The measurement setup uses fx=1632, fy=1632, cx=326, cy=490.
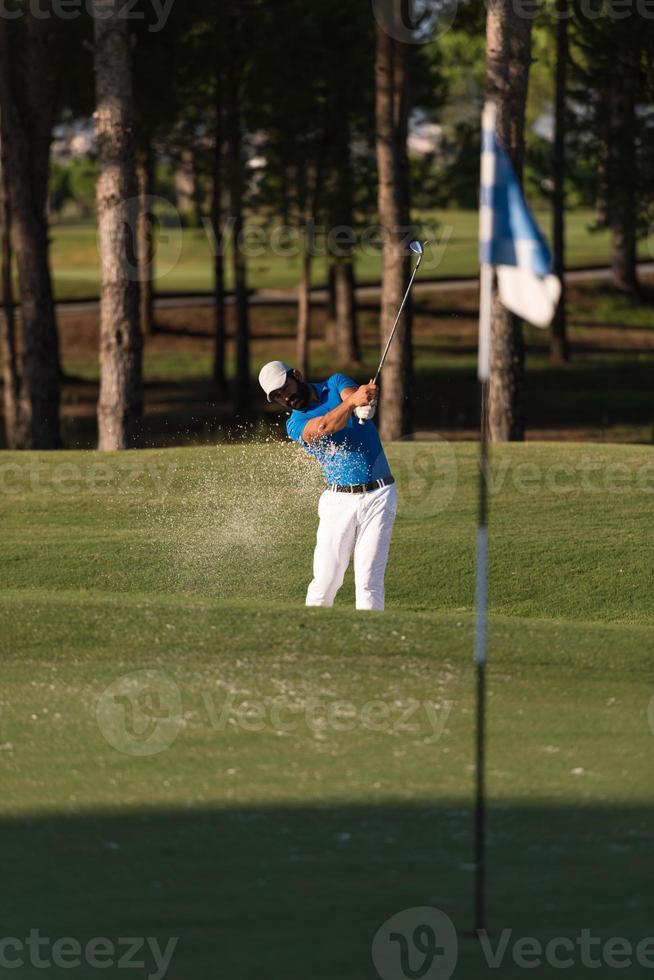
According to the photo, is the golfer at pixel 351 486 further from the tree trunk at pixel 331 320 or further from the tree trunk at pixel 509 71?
the tree trunk at pixel 331 320

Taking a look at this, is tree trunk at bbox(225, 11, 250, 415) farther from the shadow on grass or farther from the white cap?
the shadow on grass

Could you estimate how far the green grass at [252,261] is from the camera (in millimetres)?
55875

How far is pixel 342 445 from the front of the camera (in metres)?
11.1

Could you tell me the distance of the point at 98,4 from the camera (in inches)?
820

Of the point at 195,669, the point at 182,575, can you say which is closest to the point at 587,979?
the point at 195,669

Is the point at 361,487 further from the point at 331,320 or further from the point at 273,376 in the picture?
the point at 331,320

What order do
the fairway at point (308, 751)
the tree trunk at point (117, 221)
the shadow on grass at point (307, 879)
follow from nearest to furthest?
the shadow on grass at point (307, 879)
the fairway at point (308, 751)
the tree trunk at point (117, 221)

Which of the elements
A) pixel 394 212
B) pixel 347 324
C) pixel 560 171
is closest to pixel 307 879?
pixel 394 212

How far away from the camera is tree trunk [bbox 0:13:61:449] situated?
82.6 feet

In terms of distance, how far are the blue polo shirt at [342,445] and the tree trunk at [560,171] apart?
22.0 metres

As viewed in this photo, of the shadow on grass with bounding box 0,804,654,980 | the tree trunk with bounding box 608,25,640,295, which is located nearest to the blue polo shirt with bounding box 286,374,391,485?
the shadow on grass with bounding box 0,804,654,980

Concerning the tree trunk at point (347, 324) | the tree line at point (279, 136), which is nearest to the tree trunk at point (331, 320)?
the tree line at point (279, 136)

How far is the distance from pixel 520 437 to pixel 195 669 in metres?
12.9

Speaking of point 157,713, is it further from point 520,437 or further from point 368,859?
point 520,437
